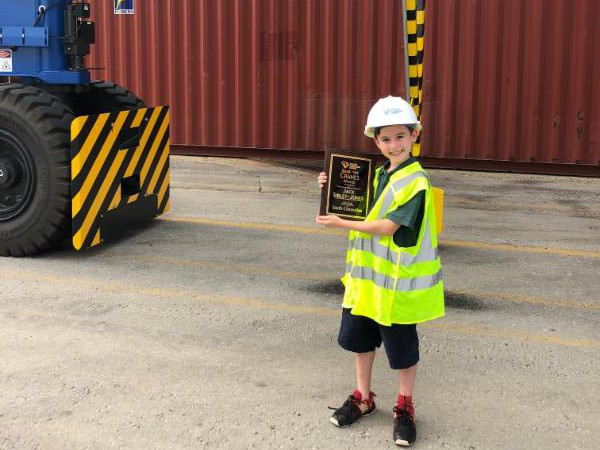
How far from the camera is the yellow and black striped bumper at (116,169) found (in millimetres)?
5578

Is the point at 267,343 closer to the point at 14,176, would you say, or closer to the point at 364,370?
the point at 364,370

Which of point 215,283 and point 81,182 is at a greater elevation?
point 81,182

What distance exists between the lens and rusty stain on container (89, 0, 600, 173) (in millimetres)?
9750

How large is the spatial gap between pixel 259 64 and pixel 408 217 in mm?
8445

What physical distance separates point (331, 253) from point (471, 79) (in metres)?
5.02

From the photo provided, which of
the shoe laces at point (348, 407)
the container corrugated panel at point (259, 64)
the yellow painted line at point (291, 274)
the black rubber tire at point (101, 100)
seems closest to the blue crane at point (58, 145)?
the black rubber tire at point (101, 100)

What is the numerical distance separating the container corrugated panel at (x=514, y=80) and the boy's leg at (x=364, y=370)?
7488mm

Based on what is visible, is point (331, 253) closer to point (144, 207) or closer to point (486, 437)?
point (144, 207)

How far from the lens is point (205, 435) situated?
3053 millimetres

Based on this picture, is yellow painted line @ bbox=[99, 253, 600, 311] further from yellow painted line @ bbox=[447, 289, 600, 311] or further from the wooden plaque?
the wooden plaque

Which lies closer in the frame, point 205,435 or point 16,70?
point 205,435

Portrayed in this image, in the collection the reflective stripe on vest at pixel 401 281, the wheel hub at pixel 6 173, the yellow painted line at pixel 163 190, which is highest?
the wheel hub at pixel 6 173

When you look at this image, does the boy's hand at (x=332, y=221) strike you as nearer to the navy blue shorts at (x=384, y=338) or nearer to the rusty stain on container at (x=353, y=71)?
the navy blue shorts at (x=384, y=338)

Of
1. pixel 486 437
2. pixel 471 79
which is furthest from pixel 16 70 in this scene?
pixel 471 79
